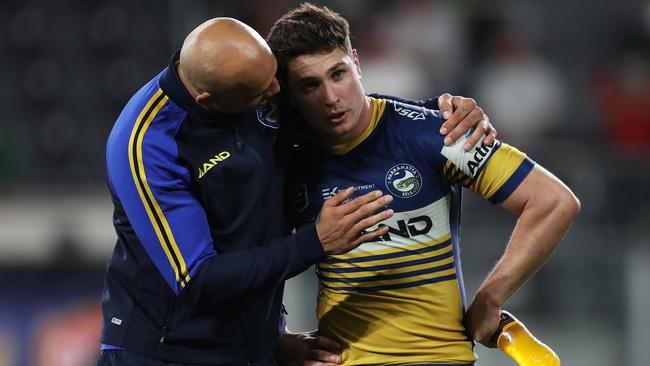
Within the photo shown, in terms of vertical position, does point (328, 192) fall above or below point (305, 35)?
below

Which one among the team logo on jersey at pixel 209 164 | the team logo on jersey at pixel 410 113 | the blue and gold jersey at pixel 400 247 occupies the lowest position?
the blue and gold jersey at pixel 400 247

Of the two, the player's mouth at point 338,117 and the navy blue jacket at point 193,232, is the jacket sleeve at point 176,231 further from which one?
the player's mouth at point 338,117

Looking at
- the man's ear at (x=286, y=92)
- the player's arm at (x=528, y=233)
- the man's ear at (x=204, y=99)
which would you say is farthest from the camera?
the man's ear at (x=286, y=92)

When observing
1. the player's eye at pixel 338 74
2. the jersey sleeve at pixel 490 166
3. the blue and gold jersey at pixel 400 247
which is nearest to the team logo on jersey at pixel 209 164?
the blue and gold jersey at pixel 400 247

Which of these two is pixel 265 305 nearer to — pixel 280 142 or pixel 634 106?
pixel 280 142

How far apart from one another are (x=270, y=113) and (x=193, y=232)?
0.55m

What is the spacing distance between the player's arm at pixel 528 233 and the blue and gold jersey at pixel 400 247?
0.10 m

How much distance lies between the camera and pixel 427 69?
8.56 m

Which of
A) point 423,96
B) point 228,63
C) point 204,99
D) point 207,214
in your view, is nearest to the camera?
point 228,63

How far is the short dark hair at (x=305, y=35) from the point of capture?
3.80 metres

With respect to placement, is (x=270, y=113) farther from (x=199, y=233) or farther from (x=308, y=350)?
(x=308, y=350)

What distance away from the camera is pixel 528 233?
3730mm

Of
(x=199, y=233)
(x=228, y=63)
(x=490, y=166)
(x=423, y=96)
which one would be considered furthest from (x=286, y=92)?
(x=423, y=96)

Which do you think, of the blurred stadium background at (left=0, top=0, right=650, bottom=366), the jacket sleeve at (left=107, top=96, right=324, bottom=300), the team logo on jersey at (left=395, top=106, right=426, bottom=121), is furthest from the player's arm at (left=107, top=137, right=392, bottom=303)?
the blurred stadium background at (left=0, top=0, right=650, bottom=366)
